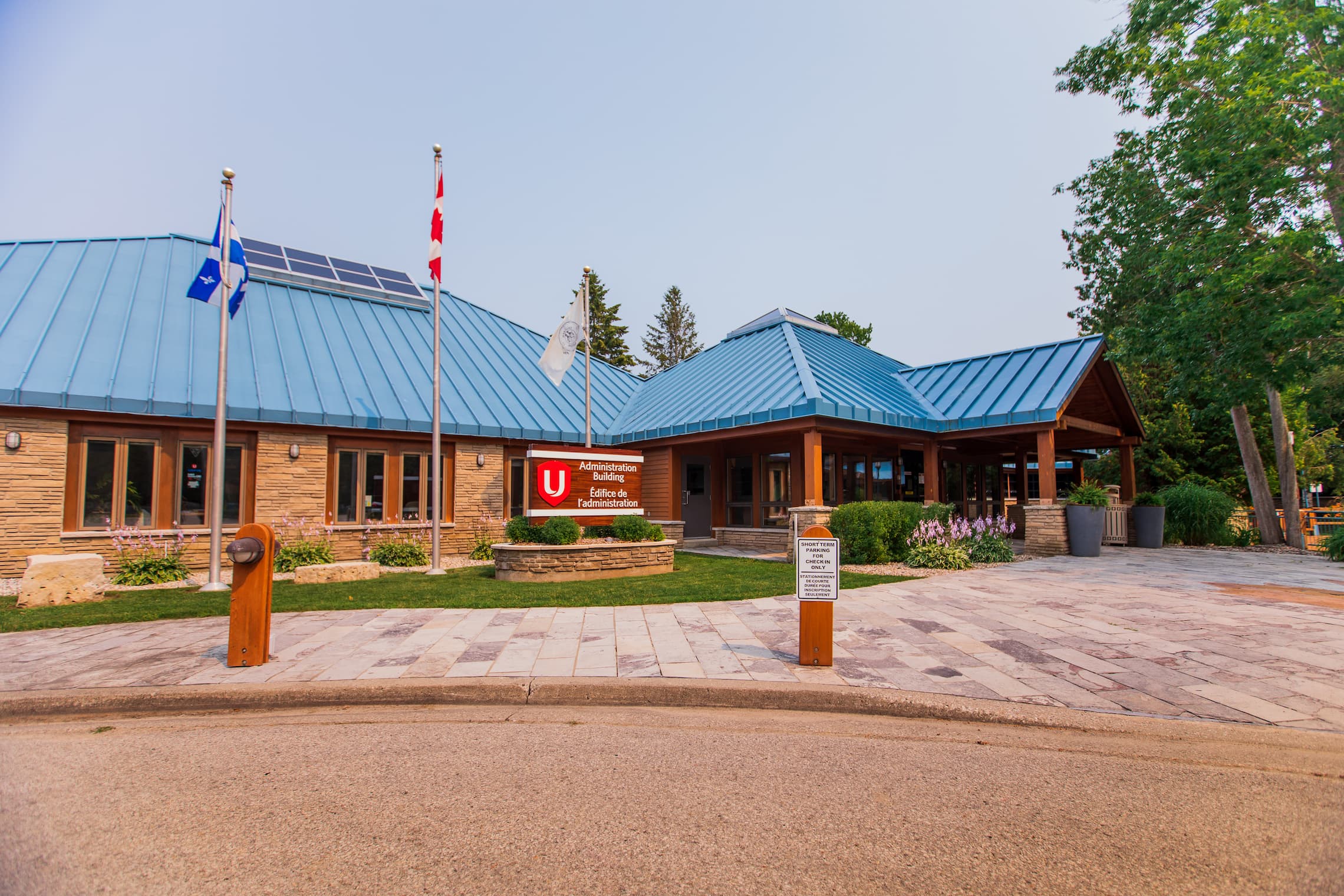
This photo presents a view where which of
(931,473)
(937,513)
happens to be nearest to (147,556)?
(937,513)

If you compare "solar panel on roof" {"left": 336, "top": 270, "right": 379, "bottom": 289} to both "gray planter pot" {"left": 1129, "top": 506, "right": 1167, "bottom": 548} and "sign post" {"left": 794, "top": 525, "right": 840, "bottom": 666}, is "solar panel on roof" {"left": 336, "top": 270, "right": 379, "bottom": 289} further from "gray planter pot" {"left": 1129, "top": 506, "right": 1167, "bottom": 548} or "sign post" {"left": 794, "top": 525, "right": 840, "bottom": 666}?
"gray planter pot" {"left": 1129, "top": 506, "right": 1167, "bottom": 548}

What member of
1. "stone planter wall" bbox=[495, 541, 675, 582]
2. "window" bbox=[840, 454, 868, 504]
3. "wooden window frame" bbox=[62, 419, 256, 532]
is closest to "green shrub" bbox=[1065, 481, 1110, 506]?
"window" bbox=[840, 454, 868, 504]

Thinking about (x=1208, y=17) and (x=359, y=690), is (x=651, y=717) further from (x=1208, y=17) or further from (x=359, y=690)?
(x=1208, y=17)

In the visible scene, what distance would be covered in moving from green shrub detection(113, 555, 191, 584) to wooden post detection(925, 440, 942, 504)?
16963mm

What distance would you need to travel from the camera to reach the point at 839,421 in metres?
15.1

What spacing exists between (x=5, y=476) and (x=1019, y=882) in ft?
54.0

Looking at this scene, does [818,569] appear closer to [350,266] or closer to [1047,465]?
[1047,465]

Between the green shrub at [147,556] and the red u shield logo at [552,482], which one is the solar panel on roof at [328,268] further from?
the red u shield logo at [552,482]

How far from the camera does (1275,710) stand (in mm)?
4809

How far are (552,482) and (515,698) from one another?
24.5 ft

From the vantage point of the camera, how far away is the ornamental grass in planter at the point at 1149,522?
59.7 feet

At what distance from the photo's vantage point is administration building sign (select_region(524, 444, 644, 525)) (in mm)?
12531

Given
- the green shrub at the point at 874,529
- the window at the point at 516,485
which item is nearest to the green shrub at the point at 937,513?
the green shrub at the point at 874,529

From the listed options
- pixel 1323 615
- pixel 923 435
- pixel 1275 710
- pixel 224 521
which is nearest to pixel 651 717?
pixel 1275 710
